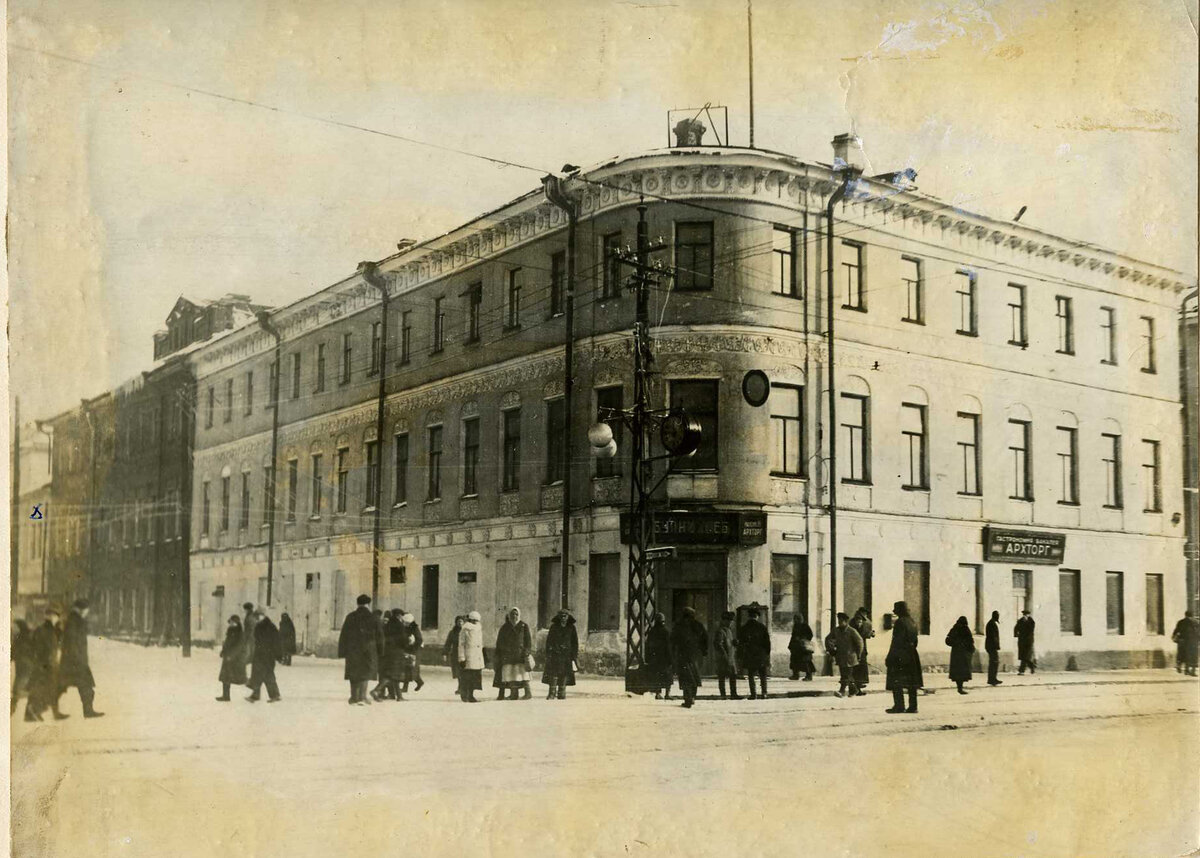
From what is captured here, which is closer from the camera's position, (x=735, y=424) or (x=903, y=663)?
(x=903, y=663)

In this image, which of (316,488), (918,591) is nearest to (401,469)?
(316,488)

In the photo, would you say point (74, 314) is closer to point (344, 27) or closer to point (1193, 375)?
point (344, 27)

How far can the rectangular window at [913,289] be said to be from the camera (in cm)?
1005

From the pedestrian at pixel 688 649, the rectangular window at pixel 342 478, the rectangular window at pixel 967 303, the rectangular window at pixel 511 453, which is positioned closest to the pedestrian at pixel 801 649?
the pedestrian at pixel 688 649

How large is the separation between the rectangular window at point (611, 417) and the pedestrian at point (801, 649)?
2.15 metres

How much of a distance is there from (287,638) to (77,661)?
4.63ft

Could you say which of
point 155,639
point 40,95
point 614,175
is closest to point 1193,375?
point 614,175

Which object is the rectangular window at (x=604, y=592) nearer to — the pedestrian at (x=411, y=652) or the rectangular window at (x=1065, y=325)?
the pedestrian at (x=411, y=652)

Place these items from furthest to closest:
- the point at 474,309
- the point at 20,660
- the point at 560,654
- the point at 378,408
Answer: the point at 474,309 → the point at 378,408 → the point at 560,654 → the point at 20,660

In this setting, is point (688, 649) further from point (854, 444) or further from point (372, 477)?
point (372, 477)

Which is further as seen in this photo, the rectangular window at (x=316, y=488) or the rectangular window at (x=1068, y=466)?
the rectangular window at (x=1068, y=466)

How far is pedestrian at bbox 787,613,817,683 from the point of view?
964 cm

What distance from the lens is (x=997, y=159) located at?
32.2ft

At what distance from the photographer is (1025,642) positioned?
1011cm
